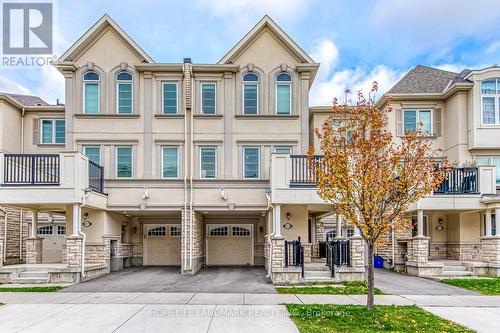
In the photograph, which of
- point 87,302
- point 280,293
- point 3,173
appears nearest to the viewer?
point 87,302

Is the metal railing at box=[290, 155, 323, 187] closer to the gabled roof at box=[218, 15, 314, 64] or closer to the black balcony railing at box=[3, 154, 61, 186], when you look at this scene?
the gabled roof at box=[218, 15, 314, 64]

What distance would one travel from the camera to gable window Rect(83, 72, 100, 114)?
712 inches

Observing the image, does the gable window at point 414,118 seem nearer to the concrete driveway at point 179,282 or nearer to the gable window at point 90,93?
the concrete driveway at point 179,282

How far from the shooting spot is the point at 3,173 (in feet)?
48.7

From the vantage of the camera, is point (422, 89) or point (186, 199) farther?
point (422, 89)

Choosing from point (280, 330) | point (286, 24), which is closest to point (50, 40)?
point (286, 24)

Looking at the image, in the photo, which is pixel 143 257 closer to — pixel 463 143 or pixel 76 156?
pixel 76 156

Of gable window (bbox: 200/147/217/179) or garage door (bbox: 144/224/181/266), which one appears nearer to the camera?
gable window (bbox: 200/147/217/179)

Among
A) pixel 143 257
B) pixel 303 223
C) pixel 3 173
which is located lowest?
pixel 143 257

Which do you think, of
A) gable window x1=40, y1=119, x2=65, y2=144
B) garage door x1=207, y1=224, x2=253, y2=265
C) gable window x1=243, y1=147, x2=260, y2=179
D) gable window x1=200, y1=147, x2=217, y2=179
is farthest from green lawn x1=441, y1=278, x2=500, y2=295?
gable window x1=40, y1=119, x2=65, y2=144

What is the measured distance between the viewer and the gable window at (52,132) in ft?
67.3

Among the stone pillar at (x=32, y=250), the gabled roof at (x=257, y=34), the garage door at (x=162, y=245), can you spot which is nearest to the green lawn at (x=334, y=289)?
the garage door at (x=162, y=245)

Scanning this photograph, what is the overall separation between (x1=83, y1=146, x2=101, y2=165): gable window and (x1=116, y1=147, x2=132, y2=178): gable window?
78 cm

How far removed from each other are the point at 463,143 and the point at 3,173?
18.9m
